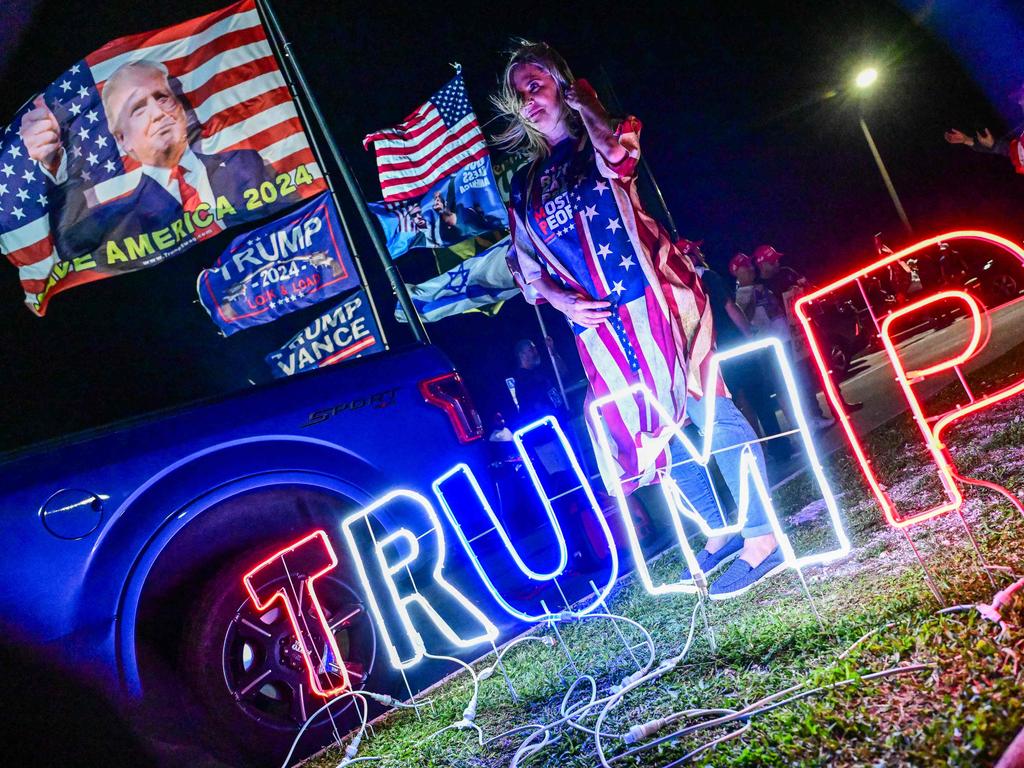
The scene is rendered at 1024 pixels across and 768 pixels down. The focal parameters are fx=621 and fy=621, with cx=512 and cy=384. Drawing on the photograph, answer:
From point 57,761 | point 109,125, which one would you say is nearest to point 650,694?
point 57,761

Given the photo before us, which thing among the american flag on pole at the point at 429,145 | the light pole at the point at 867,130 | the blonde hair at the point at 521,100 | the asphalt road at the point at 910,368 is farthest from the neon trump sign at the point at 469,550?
the light pole at the point at 867,130

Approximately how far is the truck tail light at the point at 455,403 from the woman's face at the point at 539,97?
1507mm

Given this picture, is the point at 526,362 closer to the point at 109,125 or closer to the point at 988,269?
the point at 109,125

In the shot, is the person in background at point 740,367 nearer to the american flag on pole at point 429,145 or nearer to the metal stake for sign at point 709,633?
the metal stake for sign at point 709,633

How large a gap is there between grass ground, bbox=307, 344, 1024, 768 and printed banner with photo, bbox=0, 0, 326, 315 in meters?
6.02

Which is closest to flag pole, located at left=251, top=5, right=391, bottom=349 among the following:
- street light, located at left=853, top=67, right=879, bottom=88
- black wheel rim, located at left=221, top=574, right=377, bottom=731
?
black wheel rim, located at left=221, top=574, right=377, bottom=731

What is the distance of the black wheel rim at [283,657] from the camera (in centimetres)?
304

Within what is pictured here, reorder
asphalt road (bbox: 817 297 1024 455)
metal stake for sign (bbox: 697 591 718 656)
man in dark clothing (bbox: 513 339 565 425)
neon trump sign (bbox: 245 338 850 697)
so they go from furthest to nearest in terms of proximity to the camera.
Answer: man in dark clothing (bbox: 513 339 565 425) < asphalt road (bbox: 817 297 1024 455) < neon trump sign (bbox: 245 338 850 697) < metal stake for sign (bbox: 697 591 718 656)

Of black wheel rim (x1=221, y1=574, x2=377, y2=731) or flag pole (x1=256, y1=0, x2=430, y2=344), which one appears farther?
flag pole (x1=256, y1=0, x2=430, y2=344)

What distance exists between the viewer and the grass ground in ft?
5.23

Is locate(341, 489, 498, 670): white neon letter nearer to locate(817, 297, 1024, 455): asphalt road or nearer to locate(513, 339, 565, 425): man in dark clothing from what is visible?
locate(513, 339, 565, 425): man in dark clothing

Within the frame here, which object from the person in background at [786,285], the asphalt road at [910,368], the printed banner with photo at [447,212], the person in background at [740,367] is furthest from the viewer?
the printed banner with photo at [447,212]

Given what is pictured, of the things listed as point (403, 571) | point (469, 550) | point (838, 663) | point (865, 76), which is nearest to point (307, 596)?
point (403, 571)

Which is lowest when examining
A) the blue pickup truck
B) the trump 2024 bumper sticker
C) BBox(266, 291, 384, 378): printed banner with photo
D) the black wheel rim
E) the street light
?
the black wheel rim
